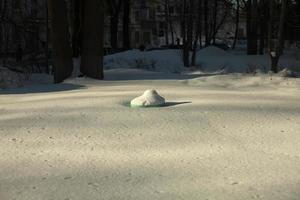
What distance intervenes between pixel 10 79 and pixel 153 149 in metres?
13.3

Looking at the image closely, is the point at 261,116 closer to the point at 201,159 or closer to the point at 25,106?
the point at 201,159

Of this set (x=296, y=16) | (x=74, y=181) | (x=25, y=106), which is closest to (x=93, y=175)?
(x=74, y=181)

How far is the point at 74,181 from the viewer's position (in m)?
4.55

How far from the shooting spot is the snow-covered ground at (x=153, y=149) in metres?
4.36

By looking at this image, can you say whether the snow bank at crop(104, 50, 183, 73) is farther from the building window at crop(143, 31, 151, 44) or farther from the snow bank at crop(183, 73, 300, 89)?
the building window at crop(143, 31, 151, 44)

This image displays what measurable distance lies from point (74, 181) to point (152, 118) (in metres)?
2.07

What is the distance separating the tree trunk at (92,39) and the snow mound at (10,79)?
2296mm

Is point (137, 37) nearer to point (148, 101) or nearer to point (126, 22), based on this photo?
point (126, 22)

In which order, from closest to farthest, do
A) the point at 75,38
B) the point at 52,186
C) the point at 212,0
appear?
the point at 52,186 < the point at 75,38 < the point at 212,0

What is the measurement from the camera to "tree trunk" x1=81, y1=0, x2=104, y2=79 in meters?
14.8

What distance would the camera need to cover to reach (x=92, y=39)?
1501 cm

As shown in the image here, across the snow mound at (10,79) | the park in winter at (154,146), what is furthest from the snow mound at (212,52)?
the park in winter at (154,146)

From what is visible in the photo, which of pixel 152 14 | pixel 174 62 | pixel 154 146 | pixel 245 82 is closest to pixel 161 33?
pixel 152 14

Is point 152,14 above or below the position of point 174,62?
above
